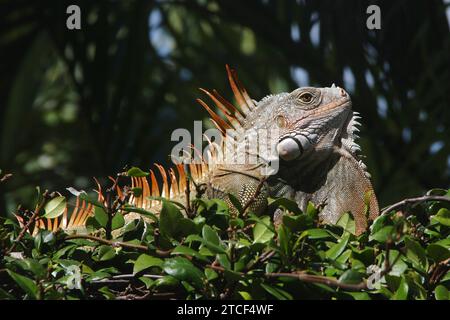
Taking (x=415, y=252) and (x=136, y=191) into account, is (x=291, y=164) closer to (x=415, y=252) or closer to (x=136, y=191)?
(x=136, y=191)

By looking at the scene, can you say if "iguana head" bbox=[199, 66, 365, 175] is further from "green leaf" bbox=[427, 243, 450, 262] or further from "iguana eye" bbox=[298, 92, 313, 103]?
"green leaf" bbox=[427, 243, 450, 262]

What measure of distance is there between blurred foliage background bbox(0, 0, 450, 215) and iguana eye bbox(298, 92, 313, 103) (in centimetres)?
208

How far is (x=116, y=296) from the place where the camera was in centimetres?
202

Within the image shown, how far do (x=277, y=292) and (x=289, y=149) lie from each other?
1.13m

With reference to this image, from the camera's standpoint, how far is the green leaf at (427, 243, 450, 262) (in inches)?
80.1

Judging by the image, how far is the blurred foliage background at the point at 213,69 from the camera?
525 cm

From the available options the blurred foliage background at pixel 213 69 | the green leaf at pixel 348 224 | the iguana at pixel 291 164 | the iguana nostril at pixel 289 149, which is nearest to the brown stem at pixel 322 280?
the green leaf at pixel 348 224

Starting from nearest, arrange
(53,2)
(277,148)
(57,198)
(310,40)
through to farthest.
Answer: (57,198)
(277,148)
(310,40)
(53,2)

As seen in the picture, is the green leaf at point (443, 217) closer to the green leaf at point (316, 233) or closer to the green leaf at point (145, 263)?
the green leaf at point (316, 233)

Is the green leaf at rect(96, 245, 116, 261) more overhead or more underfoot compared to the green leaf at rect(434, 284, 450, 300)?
more overhead

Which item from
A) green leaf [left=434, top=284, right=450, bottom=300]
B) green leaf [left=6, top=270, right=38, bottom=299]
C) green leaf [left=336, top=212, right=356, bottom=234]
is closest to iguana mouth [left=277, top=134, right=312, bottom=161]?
green leaf [left=336, top=212, right=356, bottom=234]
